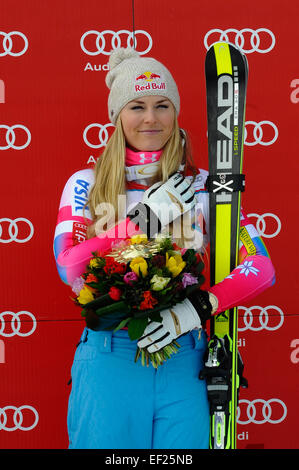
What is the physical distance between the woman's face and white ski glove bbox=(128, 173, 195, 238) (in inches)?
6.7

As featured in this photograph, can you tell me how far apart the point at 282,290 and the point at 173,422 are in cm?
136

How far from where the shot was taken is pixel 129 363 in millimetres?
2080

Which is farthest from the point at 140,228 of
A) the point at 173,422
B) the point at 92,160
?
the point at 92,160

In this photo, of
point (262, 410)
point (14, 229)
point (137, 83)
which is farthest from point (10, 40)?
point (262, 410)

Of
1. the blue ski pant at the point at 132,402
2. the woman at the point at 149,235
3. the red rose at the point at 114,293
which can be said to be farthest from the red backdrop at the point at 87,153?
the red rose at the point at 114,293

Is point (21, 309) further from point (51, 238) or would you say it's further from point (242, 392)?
point (242, 392)

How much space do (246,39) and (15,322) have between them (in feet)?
6.29

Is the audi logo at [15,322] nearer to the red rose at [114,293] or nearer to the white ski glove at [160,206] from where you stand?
the white ski glove at [160,206]

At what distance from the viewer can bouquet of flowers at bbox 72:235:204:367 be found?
1.88m

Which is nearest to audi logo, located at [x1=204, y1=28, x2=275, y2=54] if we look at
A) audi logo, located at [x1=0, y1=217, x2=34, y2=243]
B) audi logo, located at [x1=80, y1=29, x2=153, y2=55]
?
audi logo, located at [x1=80, y1=29, x2=153, y2=55]

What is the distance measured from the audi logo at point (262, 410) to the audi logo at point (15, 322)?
123 cm

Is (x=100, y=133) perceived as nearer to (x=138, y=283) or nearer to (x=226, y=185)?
(x=226, y=185)

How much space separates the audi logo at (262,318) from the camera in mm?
3242

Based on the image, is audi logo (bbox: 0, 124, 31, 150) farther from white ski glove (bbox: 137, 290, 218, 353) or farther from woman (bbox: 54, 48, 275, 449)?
white ski glove (bbox: 137, 290, 218, 353)
